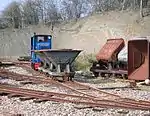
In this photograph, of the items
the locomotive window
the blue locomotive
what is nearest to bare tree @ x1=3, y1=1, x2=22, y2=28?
the locomotive window

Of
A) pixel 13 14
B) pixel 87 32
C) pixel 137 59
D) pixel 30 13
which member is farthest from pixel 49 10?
pixel 137 59

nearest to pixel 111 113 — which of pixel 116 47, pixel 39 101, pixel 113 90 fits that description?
pixel 39 101

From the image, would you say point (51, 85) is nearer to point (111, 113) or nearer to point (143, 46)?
point (143, 46)

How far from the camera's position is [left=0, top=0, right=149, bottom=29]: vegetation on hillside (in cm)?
6631

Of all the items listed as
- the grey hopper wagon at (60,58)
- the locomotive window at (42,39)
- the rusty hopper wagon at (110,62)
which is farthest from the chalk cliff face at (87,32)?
the grey hopper wagon at (60,58)

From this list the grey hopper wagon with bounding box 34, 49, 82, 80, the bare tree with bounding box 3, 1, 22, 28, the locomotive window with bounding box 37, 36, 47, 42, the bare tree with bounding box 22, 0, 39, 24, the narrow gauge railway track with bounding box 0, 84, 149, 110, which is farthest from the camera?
the bare tree with bounding box 3, 1, 22, 28

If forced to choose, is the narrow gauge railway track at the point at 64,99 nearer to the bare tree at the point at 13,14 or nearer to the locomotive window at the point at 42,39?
the locomotive window at the point at 42,39

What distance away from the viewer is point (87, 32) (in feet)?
180

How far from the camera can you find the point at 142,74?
51.0ft

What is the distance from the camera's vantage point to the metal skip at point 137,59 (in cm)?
1552

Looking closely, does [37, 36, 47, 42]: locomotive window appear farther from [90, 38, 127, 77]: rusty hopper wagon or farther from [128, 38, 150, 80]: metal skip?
[128, 38, 150, 80]: metal skip

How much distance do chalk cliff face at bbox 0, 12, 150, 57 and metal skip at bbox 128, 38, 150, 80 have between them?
2882 centimetres

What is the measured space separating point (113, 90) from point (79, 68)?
469 inches

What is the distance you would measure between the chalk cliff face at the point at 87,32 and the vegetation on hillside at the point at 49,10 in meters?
5.39
